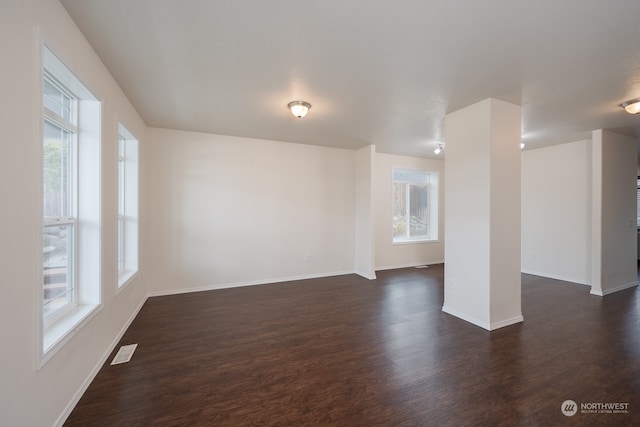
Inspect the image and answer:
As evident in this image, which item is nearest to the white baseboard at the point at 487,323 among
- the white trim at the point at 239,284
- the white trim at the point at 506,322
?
the white trim at the point at 506,322

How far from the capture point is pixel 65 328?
171cm

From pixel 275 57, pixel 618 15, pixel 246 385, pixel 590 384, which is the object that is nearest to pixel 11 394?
pixel 246 385

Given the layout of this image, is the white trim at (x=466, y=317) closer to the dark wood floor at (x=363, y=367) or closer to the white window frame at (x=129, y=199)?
the dark wood floor at (x=363, y=367)

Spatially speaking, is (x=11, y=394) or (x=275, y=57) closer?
(x=11, y=394)

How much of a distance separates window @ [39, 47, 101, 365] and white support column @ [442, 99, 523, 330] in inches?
150

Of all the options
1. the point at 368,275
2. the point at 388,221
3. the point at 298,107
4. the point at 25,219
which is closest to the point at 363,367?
the point at 25,219

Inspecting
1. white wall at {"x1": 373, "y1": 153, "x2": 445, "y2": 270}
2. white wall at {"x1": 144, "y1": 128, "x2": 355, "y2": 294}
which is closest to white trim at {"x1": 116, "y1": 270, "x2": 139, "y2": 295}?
white wall at {"x1": 144, "y1": 128, "x2": 355, "y2": 294}

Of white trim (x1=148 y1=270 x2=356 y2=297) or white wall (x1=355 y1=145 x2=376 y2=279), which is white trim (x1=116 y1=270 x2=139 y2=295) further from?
white wall (x1=355 y1=145 x2=376 y2=279)

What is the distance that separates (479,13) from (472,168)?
1834 millimetres

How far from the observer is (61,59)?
1621mm

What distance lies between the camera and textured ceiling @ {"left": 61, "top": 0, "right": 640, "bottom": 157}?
1.66m

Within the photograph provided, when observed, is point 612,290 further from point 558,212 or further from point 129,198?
point 129,198

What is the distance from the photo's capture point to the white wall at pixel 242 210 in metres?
4.18

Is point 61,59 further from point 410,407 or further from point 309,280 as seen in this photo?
point 309,280
